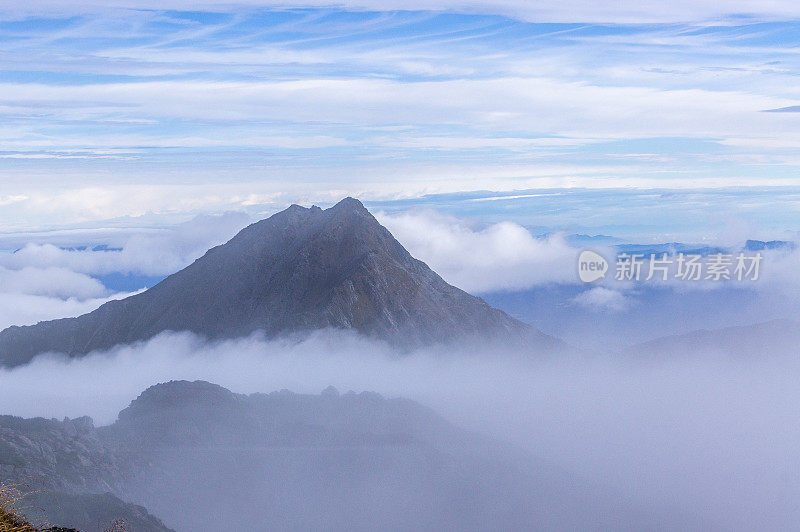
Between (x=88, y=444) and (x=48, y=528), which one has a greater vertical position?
(x=48, y=528)

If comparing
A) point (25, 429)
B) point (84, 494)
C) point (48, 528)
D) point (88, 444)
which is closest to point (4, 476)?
point (84, 494)

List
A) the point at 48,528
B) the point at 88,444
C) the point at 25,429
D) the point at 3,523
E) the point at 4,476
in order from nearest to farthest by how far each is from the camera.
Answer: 1. the point at 3,523
2. the point at 48,528
3. the point at 4,476
4. the point at 25,429
5. the point at 88,444

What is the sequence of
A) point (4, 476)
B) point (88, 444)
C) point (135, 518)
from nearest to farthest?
point (4, 476) < point (135, 518) < point (88, 444)

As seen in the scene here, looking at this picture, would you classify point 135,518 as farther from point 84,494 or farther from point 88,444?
point 88,444

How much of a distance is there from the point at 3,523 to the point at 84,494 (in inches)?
6772

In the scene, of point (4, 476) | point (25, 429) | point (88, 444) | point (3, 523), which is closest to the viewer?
point (3, 523)

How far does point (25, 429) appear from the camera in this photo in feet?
606

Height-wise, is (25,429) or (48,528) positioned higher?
(48,528)

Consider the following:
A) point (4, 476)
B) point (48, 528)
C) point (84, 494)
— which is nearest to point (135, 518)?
point (84, 494)

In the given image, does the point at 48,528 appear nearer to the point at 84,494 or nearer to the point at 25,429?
the point at 84,494

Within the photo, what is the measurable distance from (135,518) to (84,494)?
13.0 metres

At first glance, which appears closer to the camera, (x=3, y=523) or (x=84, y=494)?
(x=3, y=523)

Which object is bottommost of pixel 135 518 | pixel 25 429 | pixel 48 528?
pixel 135 518

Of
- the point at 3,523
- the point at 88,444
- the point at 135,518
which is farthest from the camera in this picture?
the point at 88,444
